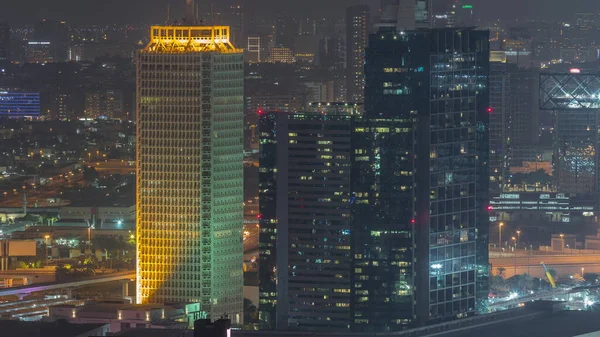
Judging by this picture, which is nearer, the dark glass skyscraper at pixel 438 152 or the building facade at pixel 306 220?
the dark glass skyscraper at pixel 438 152

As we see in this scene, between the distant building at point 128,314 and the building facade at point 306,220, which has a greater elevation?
the building facade at point 306,220

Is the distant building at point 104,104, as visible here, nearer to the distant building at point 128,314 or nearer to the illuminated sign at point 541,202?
the illuminated sign at point 541,202

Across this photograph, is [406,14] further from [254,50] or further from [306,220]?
[254,50]

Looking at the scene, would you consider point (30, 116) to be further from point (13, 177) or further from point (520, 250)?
point (520, 250)

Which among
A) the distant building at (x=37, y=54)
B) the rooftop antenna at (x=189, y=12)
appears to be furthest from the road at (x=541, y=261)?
the distant building at (x=37, y=54)

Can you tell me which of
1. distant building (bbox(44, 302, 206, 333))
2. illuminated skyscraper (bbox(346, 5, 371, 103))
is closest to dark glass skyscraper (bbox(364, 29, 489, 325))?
distant building (bbox(44, 302, 206, 333))

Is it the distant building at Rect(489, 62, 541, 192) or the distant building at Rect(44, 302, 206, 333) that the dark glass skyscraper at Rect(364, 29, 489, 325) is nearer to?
the distant building at Rect(44, 302, 206, 333)
